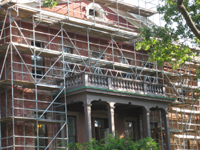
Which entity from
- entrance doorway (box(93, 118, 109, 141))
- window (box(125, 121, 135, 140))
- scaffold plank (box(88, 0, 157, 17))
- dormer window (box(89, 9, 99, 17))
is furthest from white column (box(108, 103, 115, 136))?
scaffold plank (box(88, 0, 157, 17))

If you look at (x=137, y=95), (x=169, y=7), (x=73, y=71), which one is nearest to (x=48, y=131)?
(x=73, y=71)

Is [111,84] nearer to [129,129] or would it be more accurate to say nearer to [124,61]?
[124,61]

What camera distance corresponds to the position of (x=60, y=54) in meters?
24.2

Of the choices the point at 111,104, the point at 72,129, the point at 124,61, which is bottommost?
the point at 72,129

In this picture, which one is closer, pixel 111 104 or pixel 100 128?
pixel 111 104

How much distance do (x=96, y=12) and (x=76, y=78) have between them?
7242 mm

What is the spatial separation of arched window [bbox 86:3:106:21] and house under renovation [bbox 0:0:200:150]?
3 cm

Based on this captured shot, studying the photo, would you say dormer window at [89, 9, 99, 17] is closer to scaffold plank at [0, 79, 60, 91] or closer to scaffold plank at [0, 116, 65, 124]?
scaffold plank at [0, 79, 60, 91]

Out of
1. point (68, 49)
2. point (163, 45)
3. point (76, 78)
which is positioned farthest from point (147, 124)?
point (68, 49)

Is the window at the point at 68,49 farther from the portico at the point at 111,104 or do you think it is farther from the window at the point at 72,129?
the window at the point at 72,129

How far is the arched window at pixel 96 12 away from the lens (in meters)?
28.2

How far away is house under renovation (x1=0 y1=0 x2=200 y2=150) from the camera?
22.6 metres

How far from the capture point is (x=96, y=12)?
29.2 metres

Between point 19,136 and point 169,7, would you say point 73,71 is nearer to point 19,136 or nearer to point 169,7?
point 19,136
